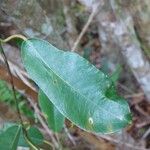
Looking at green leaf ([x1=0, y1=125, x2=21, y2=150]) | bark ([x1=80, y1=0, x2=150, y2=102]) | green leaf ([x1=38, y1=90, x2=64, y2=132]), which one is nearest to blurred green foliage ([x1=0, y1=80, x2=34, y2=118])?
bark ([x1=80, y1=0, x2=150, y2=102])

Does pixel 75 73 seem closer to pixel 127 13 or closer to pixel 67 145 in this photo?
pixel 127 13

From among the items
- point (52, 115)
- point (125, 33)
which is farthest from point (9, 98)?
point (52, 115)

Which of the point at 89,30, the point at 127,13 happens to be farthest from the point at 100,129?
the point at 89,30

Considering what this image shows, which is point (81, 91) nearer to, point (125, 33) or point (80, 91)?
point (80, 91)

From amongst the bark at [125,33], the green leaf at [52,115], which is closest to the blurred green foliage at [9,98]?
the bark at [125,33]

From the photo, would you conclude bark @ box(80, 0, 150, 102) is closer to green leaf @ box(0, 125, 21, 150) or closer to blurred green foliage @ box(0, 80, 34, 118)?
blurred green foliage @ box(0, 80, 34, 118)

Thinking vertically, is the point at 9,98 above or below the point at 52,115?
below

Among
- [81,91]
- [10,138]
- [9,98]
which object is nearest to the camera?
[81,91]

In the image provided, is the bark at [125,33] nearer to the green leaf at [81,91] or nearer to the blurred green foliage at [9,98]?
the blurred green foliage at [9,98]
